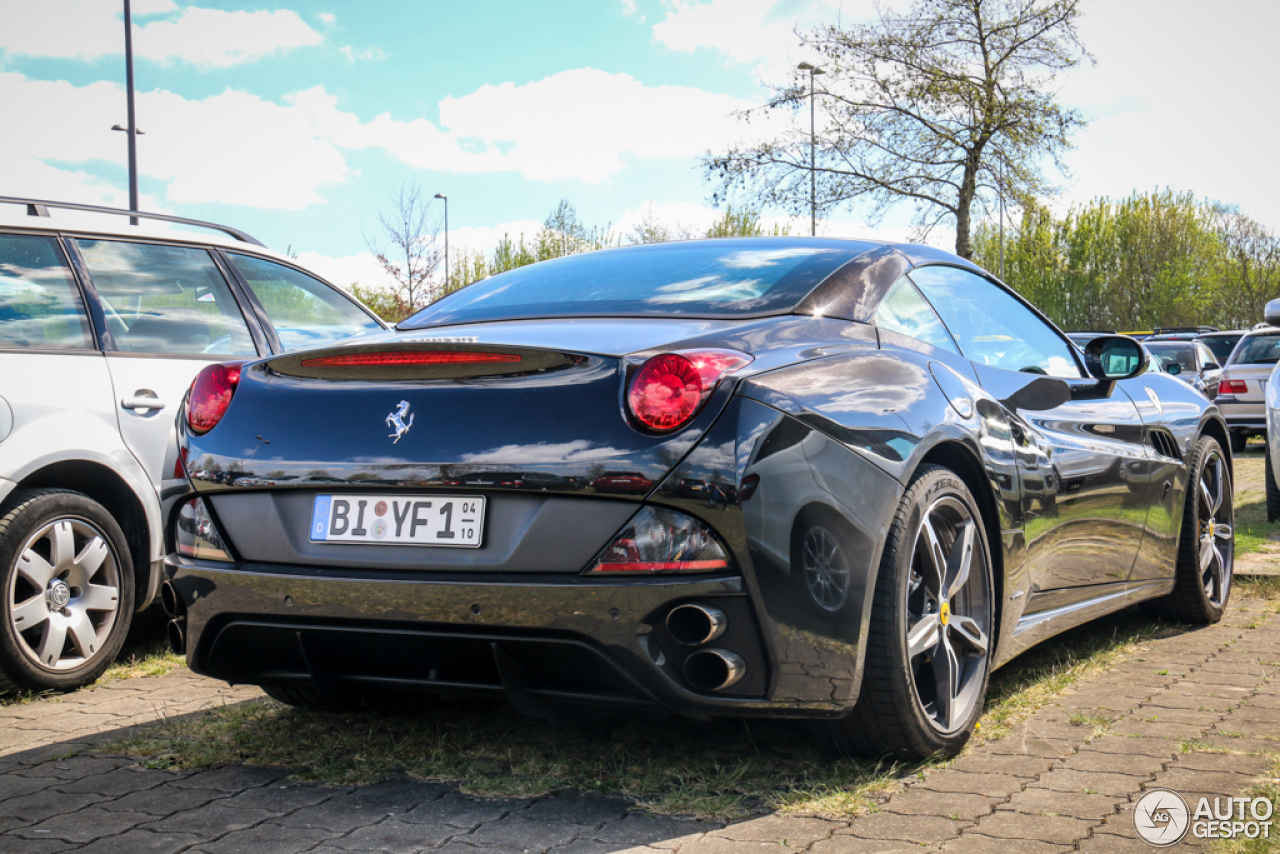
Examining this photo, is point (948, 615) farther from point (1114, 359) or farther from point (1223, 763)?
point (1114, 359)

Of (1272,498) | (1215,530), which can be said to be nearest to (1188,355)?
(1272,498)

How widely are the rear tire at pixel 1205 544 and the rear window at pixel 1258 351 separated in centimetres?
1179

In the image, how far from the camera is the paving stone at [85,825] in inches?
110

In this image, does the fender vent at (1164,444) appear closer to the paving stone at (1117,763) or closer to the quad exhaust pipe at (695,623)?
the paving stone at (1117,763)

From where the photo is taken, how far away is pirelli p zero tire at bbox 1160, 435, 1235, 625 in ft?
16.5

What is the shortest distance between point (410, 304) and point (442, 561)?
30350 millimetres

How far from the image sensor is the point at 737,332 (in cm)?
290

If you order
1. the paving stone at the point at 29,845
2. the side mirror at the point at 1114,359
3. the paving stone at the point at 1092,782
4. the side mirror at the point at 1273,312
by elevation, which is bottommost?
the paving stone at the point at 29,845

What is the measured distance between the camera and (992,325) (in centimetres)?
405

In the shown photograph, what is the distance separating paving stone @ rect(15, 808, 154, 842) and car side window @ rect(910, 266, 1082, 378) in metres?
2.59

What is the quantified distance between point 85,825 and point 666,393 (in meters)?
1.71

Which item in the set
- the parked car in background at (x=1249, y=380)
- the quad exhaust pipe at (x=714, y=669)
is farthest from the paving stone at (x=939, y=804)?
the parked car in background at (x=1249, y=380)

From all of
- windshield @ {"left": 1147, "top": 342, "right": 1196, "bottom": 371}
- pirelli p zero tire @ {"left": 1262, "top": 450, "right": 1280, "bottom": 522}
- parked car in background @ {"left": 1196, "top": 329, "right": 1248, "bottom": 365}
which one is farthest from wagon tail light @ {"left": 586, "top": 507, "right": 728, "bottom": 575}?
parked car in background @ {"left": 1196, "top": 329, "right": 1248, "bottom": 365}

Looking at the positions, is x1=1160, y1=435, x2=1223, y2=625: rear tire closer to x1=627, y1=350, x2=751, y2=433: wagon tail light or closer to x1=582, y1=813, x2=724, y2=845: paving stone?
x1=582, y1=813, x2=724, y2=845: paving stone
